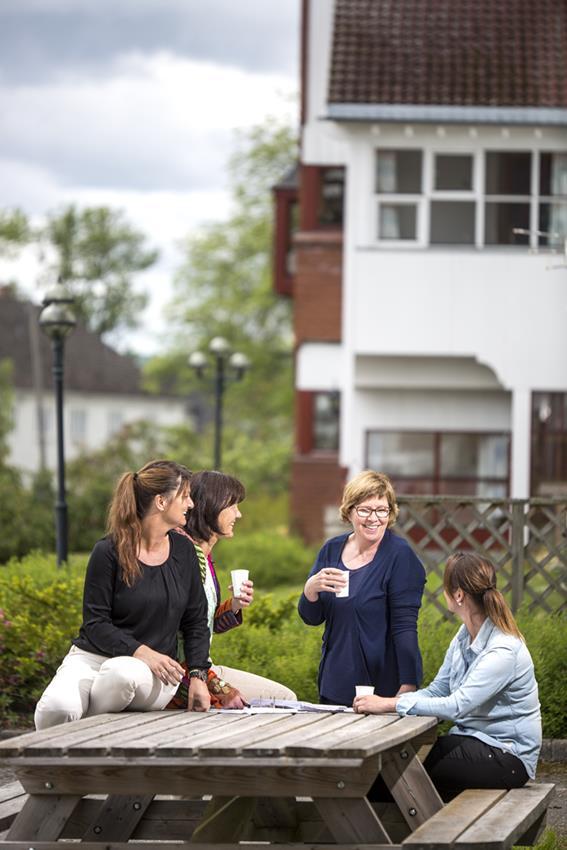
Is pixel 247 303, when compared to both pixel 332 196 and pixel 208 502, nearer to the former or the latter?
pixel 332 196

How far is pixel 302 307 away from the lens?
32.8 metres

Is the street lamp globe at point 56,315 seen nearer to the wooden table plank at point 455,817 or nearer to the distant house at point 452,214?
the distant house at point 452,214

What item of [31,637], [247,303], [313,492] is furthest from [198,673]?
[247,303]

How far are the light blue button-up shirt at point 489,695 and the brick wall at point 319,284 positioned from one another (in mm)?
25238

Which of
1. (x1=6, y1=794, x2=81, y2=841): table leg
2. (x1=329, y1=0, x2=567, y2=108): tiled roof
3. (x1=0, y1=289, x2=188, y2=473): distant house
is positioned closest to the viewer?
A: (x1=6, y1=794, x2=81, y2=841): table leg

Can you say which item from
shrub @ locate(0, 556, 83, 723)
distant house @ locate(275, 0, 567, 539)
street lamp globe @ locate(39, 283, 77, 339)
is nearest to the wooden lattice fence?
shrub @ locate(0, 556, 83, 723)

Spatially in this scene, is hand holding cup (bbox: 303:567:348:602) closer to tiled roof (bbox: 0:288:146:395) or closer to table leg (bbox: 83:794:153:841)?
table leg (bbox: 83:794:153:841)

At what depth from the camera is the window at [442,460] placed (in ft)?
109

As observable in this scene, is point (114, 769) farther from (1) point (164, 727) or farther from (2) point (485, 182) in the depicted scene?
(2) point (485, 182)

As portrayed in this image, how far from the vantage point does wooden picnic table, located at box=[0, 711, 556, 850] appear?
6.01 metres

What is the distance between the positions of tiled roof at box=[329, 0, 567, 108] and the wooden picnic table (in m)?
23.7

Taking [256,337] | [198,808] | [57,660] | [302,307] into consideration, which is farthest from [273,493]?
[198,808]

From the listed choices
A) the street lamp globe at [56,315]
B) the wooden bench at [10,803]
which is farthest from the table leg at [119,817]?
the street lamp globe at [56,315]

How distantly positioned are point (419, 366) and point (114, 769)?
26306 mm
